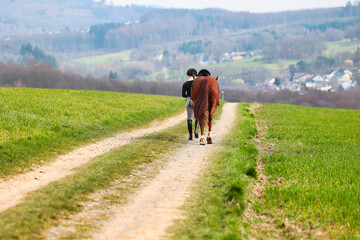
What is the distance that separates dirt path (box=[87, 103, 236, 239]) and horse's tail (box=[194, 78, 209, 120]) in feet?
11.8

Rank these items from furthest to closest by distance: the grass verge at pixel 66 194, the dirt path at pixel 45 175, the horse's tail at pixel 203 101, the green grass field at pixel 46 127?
1. the horse's tail at pixel 203 101
2. the green grass field at pixel 46 127
3. the dirt path at pixel 45 175
4. the grass verge at pixel 66 194

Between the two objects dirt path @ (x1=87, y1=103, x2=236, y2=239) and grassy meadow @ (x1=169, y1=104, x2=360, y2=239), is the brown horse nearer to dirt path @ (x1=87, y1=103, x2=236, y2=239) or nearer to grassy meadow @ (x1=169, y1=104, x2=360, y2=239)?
grassy meadow @ (x1=169, y1=104, x2=360, y2=239)

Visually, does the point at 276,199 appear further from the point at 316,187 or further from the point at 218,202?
the point at 218,202

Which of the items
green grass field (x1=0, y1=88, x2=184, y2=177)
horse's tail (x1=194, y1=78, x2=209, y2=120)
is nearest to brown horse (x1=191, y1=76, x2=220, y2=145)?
horse's tail (x1=194, y1=78, x2=209, y2=120)

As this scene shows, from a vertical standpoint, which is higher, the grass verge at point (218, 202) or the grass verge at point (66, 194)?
the grass verge at point (66, 194)

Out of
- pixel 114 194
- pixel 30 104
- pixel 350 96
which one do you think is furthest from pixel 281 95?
pixel 114 194

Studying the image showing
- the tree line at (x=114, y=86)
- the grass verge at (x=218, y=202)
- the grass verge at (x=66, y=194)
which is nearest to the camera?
the grass verge at (x=66, y=194)

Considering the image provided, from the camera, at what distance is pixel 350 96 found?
646 feet

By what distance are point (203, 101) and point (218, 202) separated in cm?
895

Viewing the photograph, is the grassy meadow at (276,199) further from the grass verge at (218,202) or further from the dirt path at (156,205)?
the dirt path at (156,205)

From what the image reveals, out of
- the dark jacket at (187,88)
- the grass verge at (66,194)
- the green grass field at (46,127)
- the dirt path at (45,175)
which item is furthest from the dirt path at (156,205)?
the dark jacket at (187,88)

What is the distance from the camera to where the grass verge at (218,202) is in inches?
299

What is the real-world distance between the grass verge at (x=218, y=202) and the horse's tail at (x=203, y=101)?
301 cm

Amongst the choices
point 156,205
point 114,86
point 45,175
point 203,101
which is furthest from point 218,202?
point 114,86
